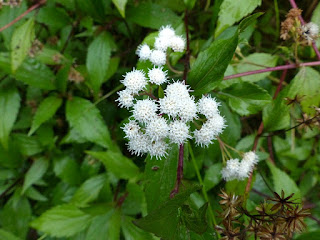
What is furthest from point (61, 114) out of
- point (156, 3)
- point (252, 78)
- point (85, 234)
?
point (252, 78)

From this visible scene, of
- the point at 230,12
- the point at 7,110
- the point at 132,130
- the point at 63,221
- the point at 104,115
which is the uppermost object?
the point at 230,12

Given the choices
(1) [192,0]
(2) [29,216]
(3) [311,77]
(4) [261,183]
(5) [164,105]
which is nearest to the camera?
(5) [164,105]

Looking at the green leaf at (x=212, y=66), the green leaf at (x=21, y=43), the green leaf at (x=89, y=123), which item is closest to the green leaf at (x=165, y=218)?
the green leaf at (x=212, y=66)

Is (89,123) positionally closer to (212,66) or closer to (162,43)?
(162,43)

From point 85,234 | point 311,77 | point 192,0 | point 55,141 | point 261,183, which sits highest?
point 192,0

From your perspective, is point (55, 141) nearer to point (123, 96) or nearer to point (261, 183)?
point (123, 96)

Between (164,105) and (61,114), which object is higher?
(164,105)

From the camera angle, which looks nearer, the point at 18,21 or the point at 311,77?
the point at 311,77

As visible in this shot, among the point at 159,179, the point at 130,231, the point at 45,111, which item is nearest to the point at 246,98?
the point at 159,179
